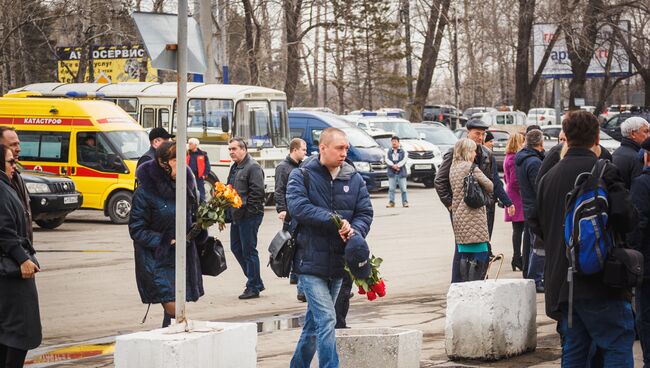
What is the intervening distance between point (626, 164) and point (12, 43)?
32435mm

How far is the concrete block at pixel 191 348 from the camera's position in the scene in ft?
22.2

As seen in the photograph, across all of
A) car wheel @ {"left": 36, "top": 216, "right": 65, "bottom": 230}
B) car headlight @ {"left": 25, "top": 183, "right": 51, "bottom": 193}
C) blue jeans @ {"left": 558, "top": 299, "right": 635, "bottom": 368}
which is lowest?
car wheel @ {"left": 36, "top": 216, "right": 65, "bottom": 230}

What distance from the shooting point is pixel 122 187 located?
23.0m

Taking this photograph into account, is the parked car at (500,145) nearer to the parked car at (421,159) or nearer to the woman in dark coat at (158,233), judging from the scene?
the parked car at (421,159)

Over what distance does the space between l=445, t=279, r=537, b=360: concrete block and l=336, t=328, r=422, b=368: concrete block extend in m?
0.75

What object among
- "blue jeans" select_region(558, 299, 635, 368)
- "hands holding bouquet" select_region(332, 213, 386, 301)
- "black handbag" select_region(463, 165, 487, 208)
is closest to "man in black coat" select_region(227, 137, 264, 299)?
"black handbag" select_region(463, 165, 487, 208)

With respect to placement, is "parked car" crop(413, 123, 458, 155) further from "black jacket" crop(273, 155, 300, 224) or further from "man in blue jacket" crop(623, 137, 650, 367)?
"man in blue jacket" crop(623, 137, 650, 367)

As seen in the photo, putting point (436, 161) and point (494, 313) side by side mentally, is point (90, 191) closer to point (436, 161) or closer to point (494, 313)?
point (436, 161)

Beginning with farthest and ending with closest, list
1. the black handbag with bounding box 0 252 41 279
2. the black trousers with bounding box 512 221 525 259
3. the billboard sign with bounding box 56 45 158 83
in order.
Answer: the billboard sign with bounding box 56 45 158 83
the black trousers with bounding box 512 221 525 259
the black handbag with bounding box 0 252 41 279

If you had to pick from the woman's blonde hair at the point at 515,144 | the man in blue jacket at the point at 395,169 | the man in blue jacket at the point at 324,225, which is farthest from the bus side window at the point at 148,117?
the man in blue jacket at the point at 324,225

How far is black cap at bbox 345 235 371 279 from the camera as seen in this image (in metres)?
7.40

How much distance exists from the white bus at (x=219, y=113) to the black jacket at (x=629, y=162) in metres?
17.2

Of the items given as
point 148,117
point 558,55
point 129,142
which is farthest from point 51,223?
point 558,55

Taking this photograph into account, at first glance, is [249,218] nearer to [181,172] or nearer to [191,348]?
[181,172]
